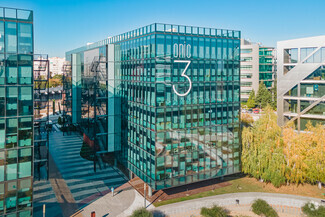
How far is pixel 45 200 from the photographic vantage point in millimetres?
30578

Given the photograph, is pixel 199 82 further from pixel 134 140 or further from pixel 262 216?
pixel 262 216

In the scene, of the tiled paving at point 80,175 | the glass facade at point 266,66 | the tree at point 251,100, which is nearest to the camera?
the tiled paving at point 80,175

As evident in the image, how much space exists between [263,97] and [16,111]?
77.0m

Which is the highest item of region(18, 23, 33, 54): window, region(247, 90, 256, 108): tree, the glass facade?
the glass facade

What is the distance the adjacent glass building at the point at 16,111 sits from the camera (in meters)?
22.0

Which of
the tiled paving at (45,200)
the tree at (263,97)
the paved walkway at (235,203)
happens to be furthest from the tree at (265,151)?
the tree at (263,97)

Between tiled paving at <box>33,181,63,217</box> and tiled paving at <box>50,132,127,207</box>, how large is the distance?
6.79 ft

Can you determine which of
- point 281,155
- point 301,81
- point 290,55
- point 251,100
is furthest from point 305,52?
point 251,100

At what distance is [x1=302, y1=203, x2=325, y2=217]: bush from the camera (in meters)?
25.1

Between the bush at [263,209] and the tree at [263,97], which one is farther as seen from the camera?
the tree at [263,97]

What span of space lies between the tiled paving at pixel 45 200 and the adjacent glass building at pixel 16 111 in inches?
197

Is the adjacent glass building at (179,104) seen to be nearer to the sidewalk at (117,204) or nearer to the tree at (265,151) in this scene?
the tree at (265,151)

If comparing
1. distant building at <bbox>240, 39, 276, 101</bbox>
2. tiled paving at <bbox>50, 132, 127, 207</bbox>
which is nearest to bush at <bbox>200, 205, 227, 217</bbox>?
tiled paving at <bbox>50, 132, 127, 207</bbox>

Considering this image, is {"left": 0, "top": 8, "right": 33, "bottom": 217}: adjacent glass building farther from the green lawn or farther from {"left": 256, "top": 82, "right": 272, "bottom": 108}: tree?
{"left": 256, "top": 82, "right": 272, "bottom": 108}: tree
